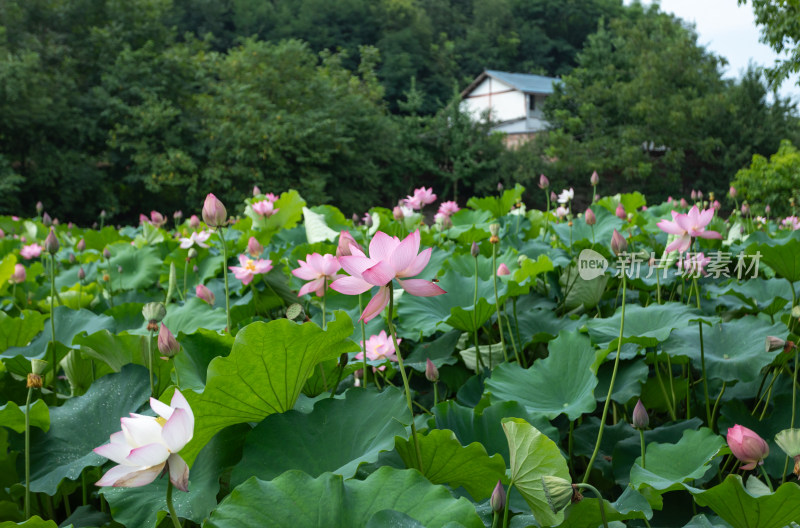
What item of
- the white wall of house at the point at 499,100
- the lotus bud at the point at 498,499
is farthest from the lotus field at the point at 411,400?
the white wall of house at the point at 499,100

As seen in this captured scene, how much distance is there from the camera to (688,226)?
968 millimetres

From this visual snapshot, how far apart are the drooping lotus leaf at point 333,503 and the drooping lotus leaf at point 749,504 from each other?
224mm

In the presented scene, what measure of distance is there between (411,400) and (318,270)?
0.73ft

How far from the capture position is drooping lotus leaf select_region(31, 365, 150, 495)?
645 mm

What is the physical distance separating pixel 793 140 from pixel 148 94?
14415 mm

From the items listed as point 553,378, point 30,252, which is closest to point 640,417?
point 553,378

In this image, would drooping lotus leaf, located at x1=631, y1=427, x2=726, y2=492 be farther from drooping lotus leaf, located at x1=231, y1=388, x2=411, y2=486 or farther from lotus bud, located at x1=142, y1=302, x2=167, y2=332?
lotus bud, located at x1=142, y1=302, x2=167, y2=332

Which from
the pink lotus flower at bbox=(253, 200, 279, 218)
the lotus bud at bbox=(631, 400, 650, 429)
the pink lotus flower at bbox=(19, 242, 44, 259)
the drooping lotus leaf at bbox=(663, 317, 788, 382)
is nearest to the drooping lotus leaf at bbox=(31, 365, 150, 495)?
the lotus bud at bbox=(631, 400, 650, 429)

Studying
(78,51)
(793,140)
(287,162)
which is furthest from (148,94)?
(793,140)

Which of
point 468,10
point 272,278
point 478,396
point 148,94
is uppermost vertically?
point 468,10

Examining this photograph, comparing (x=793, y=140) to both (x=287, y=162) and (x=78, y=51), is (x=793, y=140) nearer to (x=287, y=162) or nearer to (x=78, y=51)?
(x=287, y=162)

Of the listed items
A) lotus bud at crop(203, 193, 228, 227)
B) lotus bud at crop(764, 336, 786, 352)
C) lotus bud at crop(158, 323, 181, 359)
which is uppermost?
lotus bud at crop(203, 193, 228, 227)

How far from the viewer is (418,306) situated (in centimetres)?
107

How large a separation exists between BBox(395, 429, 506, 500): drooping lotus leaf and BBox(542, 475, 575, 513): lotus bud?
8 cm
